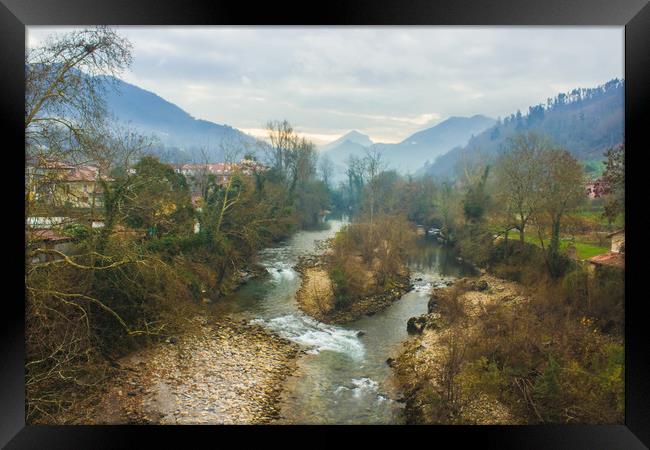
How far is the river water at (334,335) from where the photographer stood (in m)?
2.74

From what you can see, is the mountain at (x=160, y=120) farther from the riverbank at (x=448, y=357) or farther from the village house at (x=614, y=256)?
the village house at (x=614, y=256)

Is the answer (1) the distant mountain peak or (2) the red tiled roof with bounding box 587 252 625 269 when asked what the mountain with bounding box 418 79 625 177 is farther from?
(1) the distant mountain peak

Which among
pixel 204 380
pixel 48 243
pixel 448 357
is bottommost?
pixel 204 380

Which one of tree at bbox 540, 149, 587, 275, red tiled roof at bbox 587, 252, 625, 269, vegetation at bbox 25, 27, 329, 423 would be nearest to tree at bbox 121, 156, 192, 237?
vegetation at bbox 25, 27, 329, 423

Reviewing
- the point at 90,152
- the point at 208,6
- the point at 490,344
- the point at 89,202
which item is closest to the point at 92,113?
the point at 90,152

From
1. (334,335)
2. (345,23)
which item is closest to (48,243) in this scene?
(334,335)

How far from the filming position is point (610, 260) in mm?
2756

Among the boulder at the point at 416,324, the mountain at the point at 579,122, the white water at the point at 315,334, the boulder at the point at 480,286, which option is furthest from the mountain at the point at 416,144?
the white water at the point at 315,334

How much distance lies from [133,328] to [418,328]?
2.16 metres

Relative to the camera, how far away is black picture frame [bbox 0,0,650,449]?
8.06ft

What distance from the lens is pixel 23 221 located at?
2.66m

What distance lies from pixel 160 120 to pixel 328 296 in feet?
6.13

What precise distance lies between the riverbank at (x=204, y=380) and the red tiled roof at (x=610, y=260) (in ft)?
7.59

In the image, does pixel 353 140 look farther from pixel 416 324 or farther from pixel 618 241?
pixel 618 241
